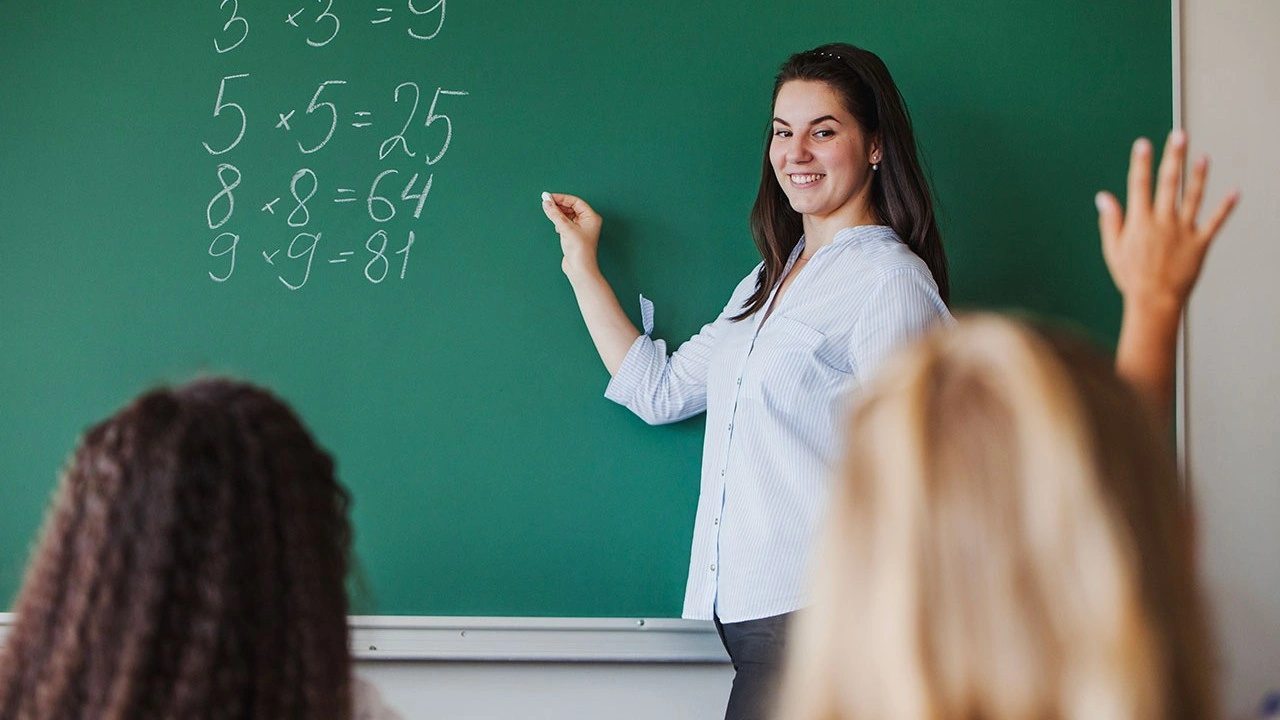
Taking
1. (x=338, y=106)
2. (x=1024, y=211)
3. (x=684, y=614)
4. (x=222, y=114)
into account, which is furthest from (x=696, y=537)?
(x=222, y=114)

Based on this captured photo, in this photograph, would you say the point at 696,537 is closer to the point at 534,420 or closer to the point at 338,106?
the point at 534,420

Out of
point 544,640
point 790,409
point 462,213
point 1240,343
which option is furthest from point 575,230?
point 1240,343

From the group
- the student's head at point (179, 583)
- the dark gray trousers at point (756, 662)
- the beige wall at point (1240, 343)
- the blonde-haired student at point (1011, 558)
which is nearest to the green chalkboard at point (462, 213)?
the beige wall at point (1240, 343)

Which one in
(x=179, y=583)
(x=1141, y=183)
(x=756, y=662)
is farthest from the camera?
(x=756, y=662)

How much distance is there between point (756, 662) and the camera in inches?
76.7

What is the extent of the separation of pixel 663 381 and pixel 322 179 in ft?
2.53

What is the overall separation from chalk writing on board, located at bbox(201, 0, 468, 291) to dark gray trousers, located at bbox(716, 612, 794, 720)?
935 millimetres

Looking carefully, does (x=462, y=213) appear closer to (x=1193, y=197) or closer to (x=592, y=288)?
(x=592, y=288)

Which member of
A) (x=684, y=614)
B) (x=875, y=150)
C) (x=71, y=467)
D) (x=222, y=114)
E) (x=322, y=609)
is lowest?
(x=684, y=614)

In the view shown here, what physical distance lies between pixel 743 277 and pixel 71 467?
1.54m

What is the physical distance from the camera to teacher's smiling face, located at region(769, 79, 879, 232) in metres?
2.05

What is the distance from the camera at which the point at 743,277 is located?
2252mm

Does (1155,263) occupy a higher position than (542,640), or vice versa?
(1155,263)

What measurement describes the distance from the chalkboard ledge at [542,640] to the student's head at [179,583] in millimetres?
1327
